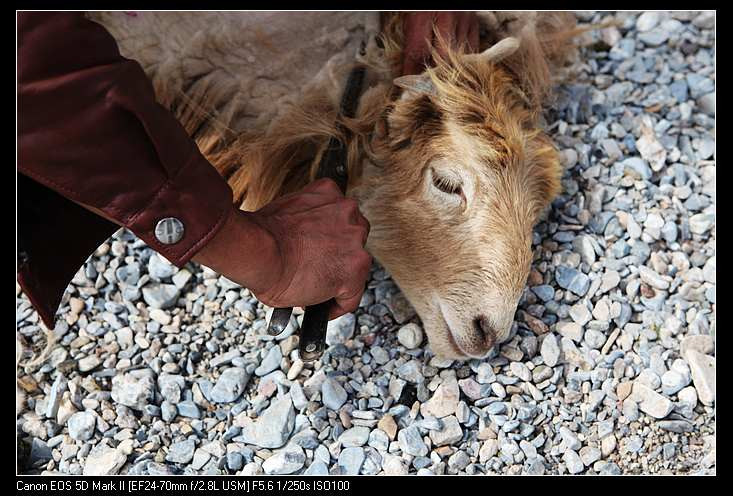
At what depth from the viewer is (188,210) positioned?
83.0 inches

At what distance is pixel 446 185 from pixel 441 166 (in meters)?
0.07

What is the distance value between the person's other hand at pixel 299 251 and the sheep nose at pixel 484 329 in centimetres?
47

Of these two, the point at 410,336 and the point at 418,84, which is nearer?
the point at 418,84

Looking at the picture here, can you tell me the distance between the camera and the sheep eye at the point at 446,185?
2887mm

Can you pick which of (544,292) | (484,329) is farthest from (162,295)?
(544,292)

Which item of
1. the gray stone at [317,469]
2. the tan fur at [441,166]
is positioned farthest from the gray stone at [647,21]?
the gray stone at [317,469]

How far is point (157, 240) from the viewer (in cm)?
209

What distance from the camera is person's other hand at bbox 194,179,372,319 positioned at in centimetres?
230

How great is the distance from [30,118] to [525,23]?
204 cm

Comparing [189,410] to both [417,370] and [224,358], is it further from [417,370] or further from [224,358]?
[417,370]

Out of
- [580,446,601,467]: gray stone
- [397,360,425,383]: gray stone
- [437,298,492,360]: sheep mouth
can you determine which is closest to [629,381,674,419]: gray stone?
[580,446,601,467]: gray stone

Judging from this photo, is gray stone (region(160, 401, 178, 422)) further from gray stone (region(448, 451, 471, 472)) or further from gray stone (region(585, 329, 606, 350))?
gray stone (region(585, 329, 606, 350))
